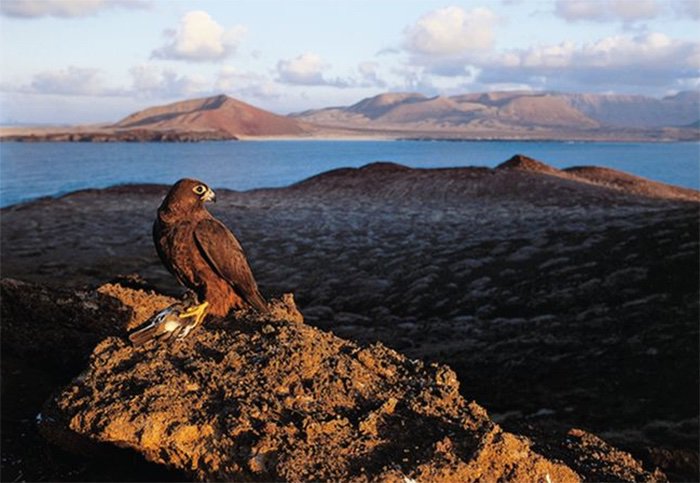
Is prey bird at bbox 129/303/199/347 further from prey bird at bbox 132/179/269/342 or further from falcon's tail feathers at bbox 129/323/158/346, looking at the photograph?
prey bird at bbox 132/179/269/342

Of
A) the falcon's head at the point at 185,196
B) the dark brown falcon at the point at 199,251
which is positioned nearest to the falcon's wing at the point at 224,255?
the dark brown falcon at the point at 199,251

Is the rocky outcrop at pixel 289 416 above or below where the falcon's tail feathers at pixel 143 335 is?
below

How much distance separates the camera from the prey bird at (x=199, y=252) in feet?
17.3

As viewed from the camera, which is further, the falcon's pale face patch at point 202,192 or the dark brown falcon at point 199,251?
the falcon's pale face patch at point 202,192

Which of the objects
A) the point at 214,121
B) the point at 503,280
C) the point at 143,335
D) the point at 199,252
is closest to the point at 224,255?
the point at 199,252

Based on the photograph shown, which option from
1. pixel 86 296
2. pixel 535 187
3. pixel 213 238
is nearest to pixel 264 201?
pixel 535 187

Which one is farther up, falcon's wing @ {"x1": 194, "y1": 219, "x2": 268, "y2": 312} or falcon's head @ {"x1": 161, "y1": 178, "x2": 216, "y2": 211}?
falcon's head @ {"x1": 161, "y1": 178, "x2": 216, "y2": 211}

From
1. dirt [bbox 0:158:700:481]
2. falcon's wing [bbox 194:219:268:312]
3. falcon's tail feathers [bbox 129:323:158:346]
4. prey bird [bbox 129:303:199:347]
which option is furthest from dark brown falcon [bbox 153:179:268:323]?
dirt [bbox 0:158:700:481]

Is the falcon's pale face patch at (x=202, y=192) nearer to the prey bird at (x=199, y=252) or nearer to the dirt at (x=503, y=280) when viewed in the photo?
the prey bird at (x=199, y=252)

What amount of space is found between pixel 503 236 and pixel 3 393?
10706 mm

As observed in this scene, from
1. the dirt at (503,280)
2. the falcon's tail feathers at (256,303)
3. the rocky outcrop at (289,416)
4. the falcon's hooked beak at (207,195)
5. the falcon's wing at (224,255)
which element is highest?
the falcon's hooked beak at (207,195)

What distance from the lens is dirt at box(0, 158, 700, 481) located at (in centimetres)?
707

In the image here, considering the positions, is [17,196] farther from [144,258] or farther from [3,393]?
[3,393]

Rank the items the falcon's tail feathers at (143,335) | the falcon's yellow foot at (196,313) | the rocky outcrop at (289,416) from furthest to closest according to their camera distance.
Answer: the falcon's yellow foot at (196,313) → the falcon's tail feathers at (143,335) → the rocky outcrop at (289,416)
